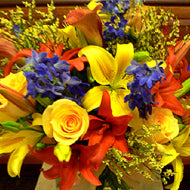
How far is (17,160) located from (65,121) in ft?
0.44

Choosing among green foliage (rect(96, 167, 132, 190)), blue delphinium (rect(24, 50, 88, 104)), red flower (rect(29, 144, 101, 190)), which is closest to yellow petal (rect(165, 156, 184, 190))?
green foliage (rect(96, 167, 132, 190))

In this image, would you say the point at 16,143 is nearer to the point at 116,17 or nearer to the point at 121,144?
the point at 121,144

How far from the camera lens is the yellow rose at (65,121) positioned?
0.46 meters

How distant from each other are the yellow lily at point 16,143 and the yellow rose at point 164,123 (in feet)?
0.81

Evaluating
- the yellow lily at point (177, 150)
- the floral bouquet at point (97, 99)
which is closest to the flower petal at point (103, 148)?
the floral bouquet at point (97, 99)

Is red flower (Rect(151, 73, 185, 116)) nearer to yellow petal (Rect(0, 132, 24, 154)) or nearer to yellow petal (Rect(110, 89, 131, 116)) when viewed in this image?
yellow petal (Rect(110, 89, 131, 116))

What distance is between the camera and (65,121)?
478 mm

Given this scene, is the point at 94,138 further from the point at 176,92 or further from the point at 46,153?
the point at 176,92

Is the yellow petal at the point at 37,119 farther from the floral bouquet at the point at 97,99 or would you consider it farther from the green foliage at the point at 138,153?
the green foliage at the point at 138,153

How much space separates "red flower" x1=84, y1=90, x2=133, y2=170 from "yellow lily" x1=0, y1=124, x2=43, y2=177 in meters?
0.12

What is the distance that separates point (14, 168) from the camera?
0.50 metres

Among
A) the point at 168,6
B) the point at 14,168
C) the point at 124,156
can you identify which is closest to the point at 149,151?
the point at 124,156

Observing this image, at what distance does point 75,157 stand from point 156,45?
0.30m

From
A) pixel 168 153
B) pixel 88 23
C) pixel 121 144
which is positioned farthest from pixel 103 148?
pixel 88 23
